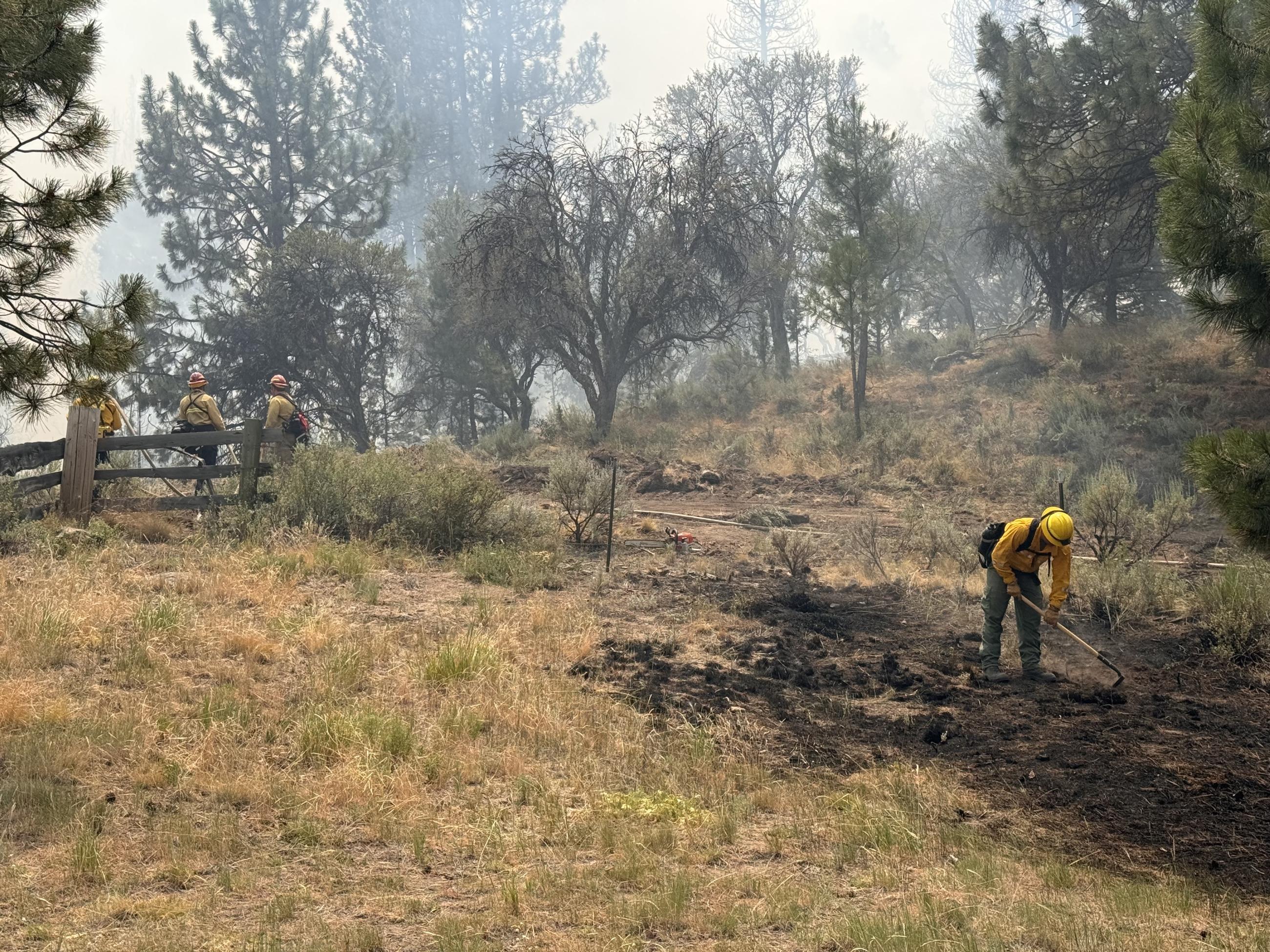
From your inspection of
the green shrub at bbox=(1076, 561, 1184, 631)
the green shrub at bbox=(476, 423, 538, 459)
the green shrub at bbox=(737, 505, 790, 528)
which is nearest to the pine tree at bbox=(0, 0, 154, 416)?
the green shrub at bbox=(1076, 561, 1184, 631)

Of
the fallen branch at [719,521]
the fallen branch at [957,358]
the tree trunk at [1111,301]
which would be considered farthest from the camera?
the fallen branch at [957,358]

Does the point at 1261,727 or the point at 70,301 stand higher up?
the point at 70,301

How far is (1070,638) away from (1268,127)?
4.27 meters

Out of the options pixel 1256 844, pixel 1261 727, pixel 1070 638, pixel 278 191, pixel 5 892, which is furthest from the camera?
pixel 278 191

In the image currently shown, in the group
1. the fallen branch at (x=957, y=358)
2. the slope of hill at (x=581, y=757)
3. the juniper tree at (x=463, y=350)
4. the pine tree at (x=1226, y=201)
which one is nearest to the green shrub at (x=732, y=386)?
the fallen branch at (x=957, y=358)

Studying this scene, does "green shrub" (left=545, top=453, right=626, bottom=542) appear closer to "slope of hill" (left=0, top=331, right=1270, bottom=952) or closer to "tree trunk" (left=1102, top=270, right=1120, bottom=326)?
"slope of hill" (left=0, top=331, right=1270, bottom=952)

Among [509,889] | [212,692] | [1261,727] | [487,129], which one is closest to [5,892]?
[509,889]

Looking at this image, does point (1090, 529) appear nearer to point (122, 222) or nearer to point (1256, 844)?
point (1256, 844)

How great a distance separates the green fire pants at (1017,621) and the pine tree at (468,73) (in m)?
56.7

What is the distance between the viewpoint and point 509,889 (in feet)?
15.2

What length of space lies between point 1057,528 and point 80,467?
952 centimetres

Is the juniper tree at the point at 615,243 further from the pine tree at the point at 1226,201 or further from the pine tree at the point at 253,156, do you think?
the pine tree at the point at 1226,201

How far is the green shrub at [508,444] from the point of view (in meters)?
25.4

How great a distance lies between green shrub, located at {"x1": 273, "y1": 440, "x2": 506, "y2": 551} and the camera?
12.4m
